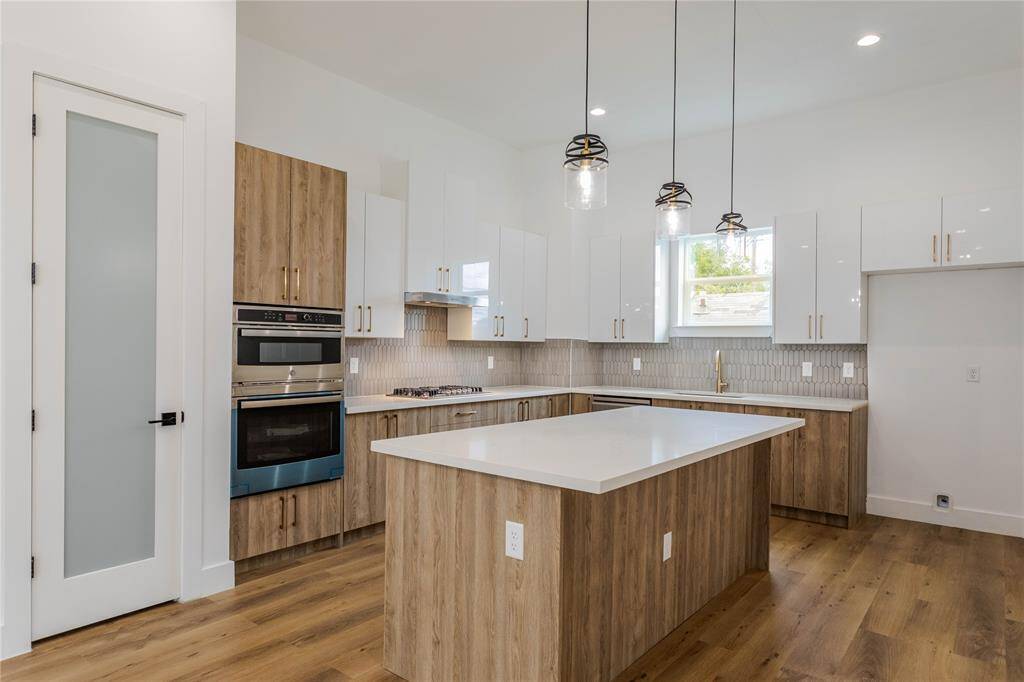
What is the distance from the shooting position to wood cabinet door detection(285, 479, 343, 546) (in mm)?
3543

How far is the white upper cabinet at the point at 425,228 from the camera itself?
4.62m

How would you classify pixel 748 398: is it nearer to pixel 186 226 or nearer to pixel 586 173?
pixel 586 173

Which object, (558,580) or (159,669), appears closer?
(558,580)

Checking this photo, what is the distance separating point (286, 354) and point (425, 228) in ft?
5.52

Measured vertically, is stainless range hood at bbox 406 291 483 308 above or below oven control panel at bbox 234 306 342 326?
above

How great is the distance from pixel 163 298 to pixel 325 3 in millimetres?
1874

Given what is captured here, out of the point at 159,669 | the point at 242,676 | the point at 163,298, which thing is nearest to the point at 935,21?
the point at 163,298

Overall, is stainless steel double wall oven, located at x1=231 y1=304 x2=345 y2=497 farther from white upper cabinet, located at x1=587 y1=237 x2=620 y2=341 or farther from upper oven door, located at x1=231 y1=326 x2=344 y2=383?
white upper cabinet, located at x1=587 y1=237 x2=620 y2=341

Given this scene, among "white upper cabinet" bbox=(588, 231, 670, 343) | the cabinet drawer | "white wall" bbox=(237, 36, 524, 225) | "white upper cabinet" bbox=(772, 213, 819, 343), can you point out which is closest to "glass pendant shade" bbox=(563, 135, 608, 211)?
the cabinet drawer

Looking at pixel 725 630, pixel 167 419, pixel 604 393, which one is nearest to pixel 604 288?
pixel 604 393

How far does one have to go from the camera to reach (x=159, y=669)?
7.75 feet

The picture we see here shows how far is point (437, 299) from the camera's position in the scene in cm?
460

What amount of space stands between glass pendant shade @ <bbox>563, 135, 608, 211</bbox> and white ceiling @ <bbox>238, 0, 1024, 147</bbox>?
1.40 meters

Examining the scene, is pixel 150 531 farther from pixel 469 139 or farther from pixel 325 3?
pixel 469 139
